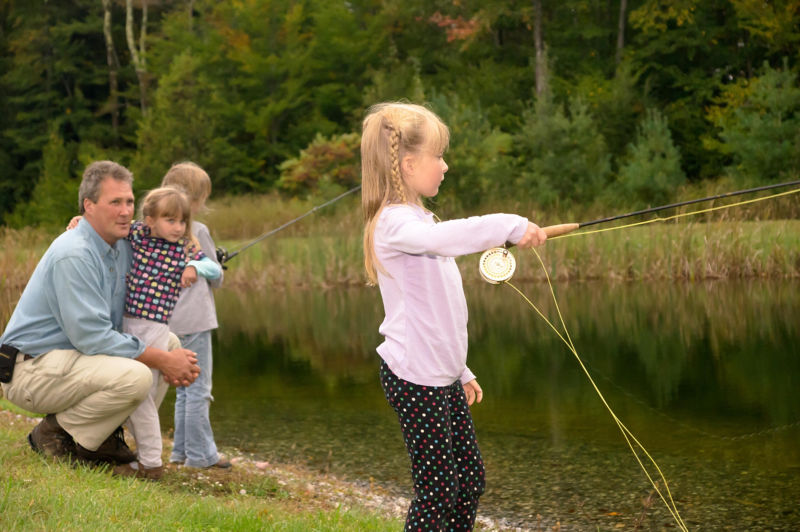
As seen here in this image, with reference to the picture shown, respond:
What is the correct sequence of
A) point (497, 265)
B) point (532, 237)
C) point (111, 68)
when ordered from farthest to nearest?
point (111, 68) → point (497, 265) → point (532, 237)

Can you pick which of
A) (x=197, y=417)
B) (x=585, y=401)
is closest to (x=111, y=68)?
(x=585, y=401)

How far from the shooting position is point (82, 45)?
1358 inches

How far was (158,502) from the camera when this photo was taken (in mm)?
3834

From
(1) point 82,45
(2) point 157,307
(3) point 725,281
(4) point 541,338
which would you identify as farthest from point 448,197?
(1) point 82,45

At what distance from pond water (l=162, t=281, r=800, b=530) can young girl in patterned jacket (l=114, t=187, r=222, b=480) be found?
1371 millimetres

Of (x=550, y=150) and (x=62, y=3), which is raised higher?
(x=62, y=3)

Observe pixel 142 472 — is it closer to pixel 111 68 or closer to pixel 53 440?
pixel 53 440

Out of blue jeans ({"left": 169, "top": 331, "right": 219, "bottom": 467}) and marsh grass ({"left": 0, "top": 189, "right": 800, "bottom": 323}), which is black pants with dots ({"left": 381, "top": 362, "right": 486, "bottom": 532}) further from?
marsh grass ({"left": 0, "top": 189, "right": 800, "bottom": 323})

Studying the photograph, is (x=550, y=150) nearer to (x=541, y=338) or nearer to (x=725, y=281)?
(x=725, y=281)

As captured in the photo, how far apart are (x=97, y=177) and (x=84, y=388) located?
3.05 feet

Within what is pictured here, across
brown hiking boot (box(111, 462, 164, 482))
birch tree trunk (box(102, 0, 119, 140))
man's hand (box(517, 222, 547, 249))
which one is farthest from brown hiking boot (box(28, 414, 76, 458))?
birch tree trunk (box(102, 0, 119, 140))

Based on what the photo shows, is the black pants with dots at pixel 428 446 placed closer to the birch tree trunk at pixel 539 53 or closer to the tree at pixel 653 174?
the tree at pixel 653 174

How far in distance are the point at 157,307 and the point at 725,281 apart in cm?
992

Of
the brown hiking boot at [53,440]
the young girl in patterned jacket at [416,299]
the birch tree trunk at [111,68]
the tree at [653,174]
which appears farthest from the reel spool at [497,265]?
the birch tree trunk at [111,68]
